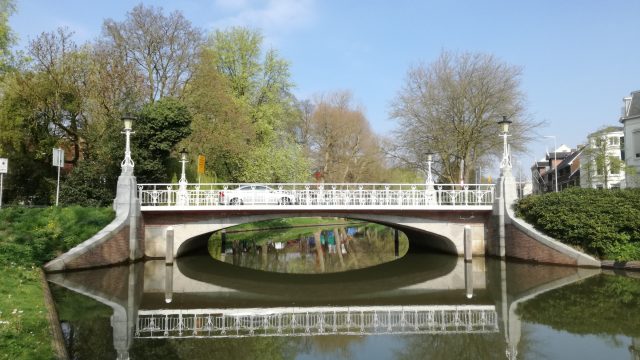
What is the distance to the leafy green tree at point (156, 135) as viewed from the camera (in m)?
24.8

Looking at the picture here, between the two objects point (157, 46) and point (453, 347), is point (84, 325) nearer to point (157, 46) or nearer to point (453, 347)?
A: point (453, 347)

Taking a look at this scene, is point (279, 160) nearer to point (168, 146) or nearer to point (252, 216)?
point (168, 146)

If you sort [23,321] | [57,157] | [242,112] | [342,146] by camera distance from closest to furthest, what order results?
[23,321]
[57,157]
[242,112]
[342,146]

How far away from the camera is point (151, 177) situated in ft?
83.8

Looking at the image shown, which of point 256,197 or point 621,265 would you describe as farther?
point 256,197

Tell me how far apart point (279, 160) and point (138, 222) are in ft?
53.8

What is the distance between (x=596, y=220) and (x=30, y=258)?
2012cm

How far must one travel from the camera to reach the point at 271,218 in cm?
2175

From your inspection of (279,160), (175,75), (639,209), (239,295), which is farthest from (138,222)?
(639,209)

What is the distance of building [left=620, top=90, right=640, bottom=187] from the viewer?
33906 mm

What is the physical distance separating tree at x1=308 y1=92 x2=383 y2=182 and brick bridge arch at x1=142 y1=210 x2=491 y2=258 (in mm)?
24334

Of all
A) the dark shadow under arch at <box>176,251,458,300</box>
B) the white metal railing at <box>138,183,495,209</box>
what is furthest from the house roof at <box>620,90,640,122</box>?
the dark shadow under arch at <box>176,251,458,300</box>

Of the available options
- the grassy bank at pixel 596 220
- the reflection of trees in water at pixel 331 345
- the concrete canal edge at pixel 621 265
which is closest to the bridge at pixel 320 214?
the grassy bank at pixel 596 220

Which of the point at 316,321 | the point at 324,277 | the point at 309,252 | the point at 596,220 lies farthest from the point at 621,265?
the point at 309,252
